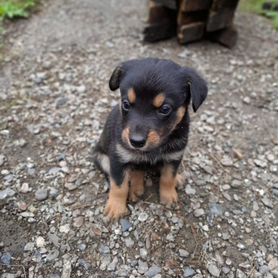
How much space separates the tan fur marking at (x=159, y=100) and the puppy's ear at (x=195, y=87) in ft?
0.91

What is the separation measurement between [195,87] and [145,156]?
2.74ft

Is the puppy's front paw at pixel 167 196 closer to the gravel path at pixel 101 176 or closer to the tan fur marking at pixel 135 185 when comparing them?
the gravel path at pixel 101 176

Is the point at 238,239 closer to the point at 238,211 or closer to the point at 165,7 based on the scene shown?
the point at 238,211

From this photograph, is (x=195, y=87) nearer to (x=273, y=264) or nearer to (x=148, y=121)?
(x=148, y=121)

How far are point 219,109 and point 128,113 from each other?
251cm

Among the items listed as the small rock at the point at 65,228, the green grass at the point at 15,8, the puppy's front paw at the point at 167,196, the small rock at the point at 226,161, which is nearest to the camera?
the small rock at the point at 65,228

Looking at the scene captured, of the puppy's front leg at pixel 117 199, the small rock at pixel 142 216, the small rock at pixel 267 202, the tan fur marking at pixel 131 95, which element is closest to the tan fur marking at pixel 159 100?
the tan fur marking at pixel 131 95

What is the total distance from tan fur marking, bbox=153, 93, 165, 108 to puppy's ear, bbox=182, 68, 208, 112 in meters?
0.28

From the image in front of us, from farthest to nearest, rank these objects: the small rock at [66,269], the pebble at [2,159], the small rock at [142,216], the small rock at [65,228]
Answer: the pebble at [2,159] < the small rock at [142,216] < the small rock at [65,228] < the small rock at [66,269]

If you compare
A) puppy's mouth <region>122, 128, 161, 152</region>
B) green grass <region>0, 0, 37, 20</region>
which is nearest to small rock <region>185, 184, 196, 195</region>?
puppy's mouth <region>122, 128, 161, 152</region>

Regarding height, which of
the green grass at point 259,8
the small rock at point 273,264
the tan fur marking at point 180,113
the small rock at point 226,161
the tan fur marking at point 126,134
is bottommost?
the small rock at point 273,264

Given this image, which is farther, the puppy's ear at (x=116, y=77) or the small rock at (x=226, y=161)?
the small rock at (x=226, y=161)

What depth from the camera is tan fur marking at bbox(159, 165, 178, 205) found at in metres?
4.00

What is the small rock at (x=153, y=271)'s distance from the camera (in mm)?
3609
